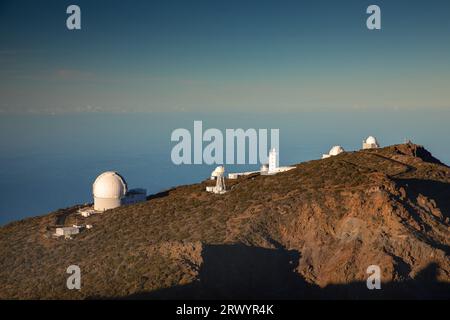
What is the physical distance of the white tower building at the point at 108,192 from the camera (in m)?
44.6

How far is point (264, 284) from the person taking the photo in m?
29.0

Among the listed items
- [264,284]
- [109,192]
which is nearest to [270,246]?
[264,284]

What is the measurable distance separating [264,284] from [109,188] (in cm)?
1991

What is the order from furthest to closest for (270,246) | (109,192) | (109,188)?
(109,188), (109,192), (270,246)

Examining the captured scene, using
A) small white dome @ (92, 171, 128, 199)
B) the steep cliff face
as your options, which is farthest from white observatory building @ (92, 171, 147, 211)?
the steep cliff face

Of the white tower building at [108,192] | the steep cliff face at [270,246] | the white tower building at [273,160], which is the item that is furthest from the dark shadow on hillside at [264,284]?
the white tower building at [273,160]

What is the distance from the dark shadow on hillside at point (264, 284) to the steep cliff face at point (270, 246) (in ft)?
0.20

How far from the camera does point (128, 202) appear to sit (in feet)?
150

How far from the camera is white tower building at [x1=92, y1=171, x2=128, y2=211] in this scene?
146 feet

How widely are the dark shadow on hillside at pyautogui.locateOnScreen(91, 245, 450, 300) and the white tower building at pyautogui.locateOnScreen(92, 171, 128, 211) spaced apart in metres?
16.3

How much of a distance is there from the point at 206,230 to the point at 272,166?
66.4 ft

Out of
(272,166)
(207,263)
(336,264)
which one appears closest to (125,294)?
(207,263)

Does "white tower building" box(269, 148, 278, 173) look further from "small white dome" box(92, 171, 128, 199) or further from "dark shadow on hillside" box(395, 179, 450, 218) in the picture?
"dark shadow on hillside" box(395, 179, 450, 218)

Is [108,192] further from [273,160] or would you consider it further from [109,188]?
[273,160]
